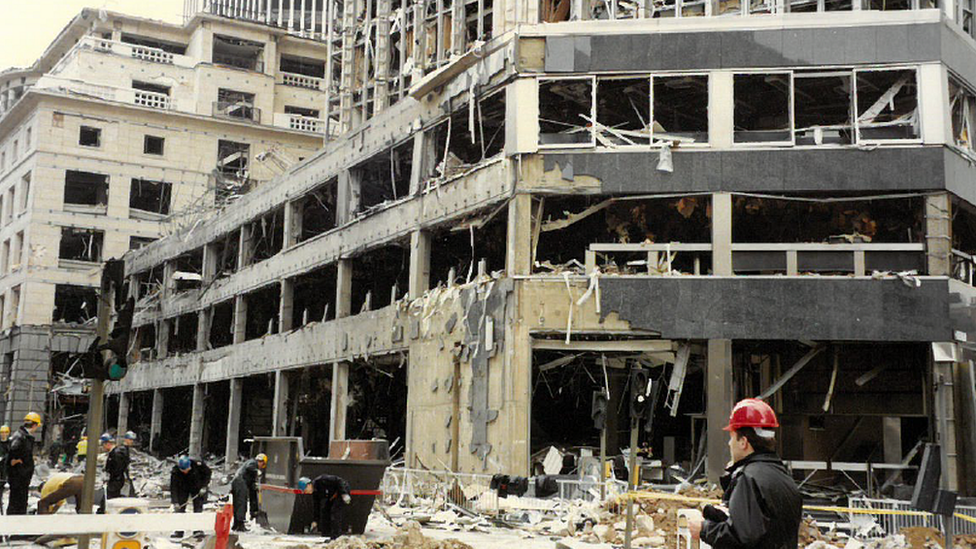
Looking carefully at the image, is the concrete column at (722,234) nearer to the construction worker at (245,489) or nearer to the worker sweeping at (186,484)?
the construction worker at (245,489)

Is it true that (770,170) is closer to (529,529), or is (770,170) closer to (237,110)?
(529,529)

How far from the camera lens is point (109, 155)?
65.2m

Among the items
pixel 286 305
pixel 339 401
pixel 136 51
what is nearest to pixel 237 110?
pixel 136 51

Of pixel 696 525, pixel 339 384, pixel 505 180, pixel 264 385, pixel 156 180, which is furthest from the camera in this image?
pixel 156 180

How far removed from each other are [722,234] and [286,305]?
2194 cm

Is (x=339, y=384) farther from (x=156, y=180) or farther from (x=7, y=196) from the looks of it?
(x=7, y=196)

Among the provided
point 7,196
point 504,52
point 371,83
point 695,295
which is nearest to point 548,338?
point 695,295

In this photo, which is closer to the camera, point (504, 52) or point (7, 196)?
point (504, 52)

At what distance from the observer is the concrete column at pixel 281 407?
43156 mm

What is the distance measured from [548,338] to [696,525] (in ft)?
76.0

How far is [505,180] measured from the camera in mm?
29703

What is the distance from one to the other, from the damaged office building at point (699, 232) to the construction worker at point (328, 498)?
9.25m

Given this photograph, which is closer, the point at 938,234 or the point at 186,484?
the point at 186,484

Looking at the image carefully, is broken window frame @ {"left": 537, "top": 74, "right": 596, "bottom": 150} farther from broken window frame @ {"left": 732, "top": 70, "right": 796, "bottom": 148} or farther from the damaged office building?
broken window frame @ {"left": 732, "top": 70, "right": 796, "bottom": 148}
